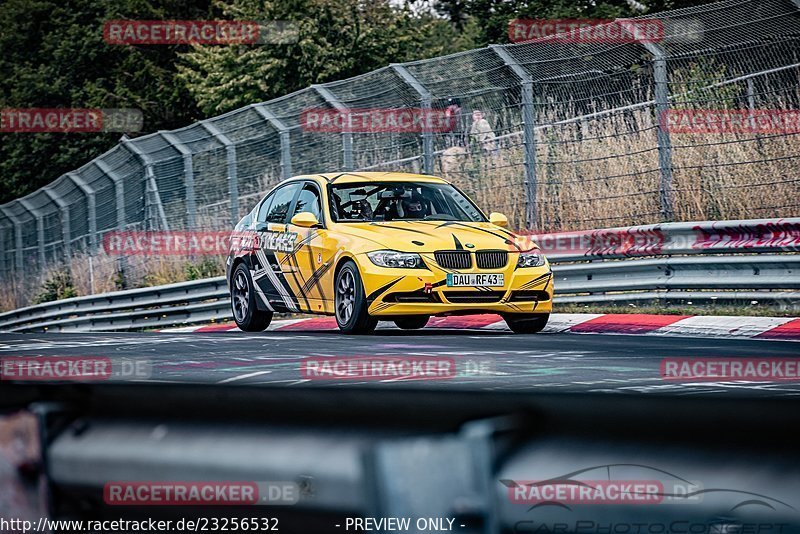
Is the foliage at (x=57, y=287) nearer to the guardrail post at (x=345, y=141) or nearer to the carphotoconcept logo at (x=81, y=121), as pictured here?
the guardrail post at (x=345, y=141)

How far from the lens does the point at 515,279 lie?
1097 cm

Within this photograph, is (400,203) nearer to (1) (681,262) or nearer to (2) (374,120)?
(1) (681,262)

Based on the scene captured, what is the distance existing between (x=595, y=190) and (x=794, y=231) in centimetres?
391

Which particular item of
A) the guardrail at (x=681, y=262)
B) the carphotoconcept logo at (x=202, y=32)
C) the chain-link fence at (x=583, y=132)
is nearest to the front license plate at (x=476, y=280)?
the guardrail at (x=681, y=262)

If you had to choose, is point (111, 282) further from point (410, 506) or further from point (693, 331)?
point (410, 506)

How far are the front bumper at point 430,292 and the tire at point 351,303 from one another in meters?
0.09

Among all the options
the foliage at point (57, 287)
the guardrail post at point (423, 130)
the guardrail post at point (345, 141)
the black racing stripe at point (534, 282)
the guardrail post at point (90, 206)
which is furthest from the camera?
the foliage at point (57, 287)

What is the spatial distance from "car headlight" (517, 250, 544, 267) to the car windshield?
1.04 m

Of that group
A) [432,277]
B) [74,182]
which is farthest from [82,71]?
[432,277]

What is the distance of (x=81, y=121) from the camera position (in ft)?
133

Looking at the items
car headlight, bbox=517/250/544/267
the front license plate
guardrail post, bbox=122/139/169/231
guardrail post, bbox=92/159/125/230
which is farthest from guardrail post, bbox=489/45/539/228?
guardrail post, bbox=92/159/125/230

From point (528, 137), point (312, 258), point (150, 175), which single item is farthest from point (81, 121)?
point (312, 258)

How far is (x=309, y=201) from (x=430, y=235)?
1.76 metres

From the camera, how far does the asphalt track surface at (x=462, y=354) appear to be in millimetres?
6918
